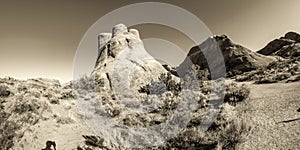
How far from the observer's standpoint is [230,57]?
36.6 metres

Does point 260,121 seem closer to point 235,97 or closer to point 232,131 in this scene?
point 232,131

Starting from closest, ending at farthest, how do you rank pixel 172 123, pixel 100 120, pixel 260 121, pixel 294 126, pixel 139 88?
pixel 294 126
pixel 260 121
pixel 172 123
pixel 100 120
pixel 139 88

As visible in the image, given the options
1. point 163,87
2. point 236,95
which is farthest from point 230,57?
point 236,95

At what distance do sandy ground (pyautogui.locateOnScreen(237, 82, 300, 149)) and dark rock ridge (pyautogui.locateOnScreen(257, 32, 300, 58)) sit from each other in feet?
57.7

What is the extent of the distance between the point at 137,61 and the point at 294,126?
20.0 metres

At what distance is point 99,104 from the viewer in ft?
79.3

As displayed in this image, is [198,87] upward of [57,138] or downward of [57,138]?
upward

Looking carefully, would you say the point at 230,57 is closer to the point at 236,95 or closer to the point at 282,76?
the point at 282,76

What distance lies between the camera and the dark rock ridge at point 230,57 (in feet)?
114

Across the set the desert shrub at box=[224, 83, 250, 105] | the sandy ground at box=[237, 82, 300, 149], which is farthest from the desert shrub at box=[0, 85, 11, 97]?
the sandy ground at box=[237, 82, 300, 149]

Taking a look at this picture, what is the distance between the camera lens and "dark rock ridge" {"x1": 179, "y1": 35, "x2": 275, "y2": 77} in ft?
114

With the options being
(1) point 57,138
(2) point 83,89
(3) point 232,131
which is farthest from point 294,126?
(2) point 83,89

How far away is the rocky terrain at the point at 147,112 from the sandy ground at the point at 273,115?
4cm

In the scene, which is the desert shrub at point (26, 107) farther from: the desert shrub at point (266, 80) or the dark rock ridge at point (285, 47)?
the dark rock ridge at point (285, 47)
